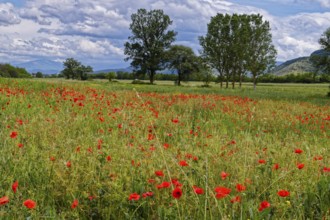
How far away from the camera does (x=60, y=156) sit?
495cm

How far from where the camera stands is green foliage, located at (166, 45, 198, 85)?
77.1m

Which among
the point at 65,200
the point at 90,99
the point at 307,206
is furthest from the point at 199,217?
the point at 90,99

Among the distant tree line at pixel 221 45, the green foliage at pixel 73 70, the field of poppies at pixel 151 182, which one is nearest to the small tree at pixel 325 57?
the distant tree line at pixel 221 45

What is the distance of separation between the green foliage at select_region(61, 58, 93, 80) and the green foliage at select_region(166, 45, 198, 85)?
7149cm

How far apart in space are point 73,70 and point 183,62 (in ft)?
251

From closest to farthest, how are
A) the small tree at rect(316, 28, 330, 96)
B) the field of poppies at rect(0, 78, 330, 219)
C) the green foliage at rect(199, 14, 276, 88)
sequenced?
the field of poppies at rect(0, 78, 330, 219), the small tree at rect(316, 28, 330, 96), the green foliage at rect(199, 14, 276, 88)

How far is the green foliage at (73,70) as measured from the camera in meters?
142

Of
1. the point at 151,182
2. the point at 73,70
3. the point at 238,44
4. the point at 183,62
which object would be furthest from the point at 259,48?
the point at 73,70

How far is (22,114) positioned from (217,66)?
5575 cm

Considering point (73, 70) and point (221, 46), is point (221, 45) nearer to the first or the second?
point (221, 46)

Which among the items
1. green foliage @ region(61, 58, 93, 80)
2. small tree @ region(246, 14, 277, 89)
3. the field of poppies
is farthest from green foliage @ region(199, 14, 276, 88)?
green foliage @ region(61, 58, 93, 80)

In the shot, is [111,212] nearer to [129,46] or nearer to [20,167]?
[20,167]

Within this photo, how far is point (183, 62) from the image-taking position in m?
→ 78.1

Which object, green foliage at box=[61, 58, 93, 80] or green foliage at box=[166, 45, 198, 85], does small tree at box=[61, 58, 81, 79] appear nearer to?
green foliage at box=[61, 58, 93, 80]
